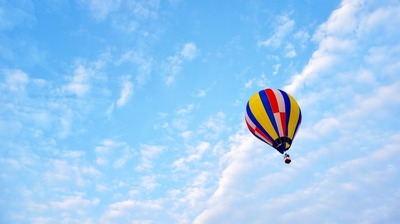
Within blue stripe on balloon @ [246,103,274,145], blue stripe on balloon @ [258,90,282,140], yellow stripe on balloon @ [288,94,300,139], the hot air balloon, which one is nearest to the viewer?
the hot air balloon

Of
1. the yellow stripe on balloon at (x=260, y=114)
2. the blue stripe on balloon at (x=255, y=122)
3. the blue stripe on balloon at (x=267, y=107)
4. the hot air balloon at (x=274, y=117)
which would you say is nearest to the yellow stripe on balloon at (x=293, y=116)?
the hot air balloon at (x=274, y=117)

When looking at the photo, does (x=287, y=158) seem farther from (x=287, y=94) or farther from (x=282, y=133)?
(x=287, y=94)

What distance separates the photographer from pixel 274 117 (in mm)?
32125

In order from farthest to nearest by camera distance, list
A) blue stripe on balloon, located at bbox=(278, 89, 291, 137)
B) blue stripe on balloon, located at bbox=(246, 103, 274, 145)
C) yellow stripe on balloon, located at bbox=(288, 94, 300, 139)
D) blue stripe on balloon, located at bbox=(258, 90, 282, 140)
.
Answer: blue stripe on balloon, located at bbox=(246, 103, 274, 145), blue stripe on balloon, located at bbox=(258, 90, 282, 140), yellow stripe on balloon, located at bbox=(288, 94, 300, 139), blue stripe on balloon, located at bbox=(278, 89, 291, 137)

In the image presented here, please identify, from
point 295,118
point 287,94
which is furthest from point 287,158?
point 287,94

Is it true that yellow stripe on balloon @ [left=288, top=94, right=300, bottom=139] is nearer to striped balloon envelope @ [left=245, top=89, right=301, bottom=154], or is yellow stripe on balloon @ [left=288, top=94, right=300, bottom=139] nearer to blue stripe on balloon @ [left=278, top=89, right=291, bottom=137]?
striped balloon envelope @ [left=245, top=89, right=301, bottom=154]

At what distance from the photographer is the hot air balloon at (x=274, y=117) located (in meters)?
31.1

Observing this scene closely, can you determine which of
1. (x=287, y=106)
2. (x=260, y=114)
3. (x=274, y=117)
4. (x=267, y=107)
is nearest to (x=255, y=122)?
(x=260, y=114)

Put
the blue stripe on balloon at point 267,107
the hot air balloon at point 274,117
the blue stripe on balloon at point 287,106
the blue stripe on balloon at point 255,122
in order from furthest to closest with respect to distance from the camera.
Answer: the blue stripe on balloon at point 255,122
the blue stripe on balloon at point 267,107
the blue stripe on balloon at point 287,106
the hot air balloon at point 274,117

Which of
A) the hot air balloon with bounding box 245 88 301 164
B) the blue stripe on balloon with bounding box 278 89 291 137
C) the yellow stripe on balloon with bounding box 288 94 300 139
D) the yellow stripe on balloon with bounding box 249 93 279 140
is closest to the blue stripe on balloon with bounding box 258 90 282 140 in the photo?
A: the hot air balloon with bounding box 245 88 301 164

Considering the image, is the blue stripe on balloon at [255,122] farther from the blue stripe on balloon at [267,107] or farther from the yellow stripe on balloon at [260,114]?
the blue stripe on balloon at [267,107]

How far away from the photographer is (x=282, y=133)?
3105 centimetres

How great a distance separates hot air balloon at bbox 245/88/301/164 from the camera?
3114 centimetres

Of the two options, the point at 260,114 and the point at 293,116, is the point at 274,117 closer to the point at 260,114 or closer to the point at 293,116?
the point at 260,114
